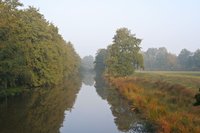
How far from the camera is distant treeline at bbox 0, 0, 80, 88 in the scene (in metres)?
42.6

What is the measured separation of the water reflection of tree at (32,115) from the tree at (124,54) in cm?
3235

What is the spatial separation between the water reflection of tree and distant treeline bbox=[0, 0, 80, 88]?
190 inches

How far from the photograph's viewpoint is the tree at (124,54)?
75875 millimetres

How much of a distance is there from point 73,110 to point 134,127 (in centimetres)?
1231

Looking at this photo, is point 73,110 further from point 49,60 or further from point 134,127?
point 49,60

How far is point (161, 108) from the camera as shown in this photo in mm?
29688

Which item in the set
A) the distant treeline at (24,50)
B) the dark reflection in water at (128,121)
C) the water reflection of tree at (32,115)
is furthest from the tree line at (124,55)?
the dark reflection in water at (128,121)

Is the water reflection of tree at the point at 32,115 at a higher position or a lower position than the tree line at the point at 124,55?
lower

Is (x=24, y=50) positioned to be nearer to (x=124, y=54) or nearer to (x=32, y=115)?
(x=32, y=115)

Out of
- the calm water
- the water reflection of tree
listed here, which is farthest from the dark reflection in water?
the water reflection of tree

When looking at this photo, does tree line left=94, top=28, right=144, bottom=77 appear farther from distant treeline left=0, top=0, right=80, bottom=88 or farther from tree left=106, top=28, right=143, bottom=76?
distant treeline left=0, top=0, right=80, bottom=88

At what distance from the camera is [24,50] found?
50.6 m

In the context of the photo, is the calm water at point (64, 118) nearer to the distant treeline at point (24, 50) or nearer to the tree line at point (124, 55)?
the distant treeline at point (24, 50)

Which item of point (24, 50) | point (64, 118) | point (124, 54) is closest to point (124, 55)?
point (124, 54)
